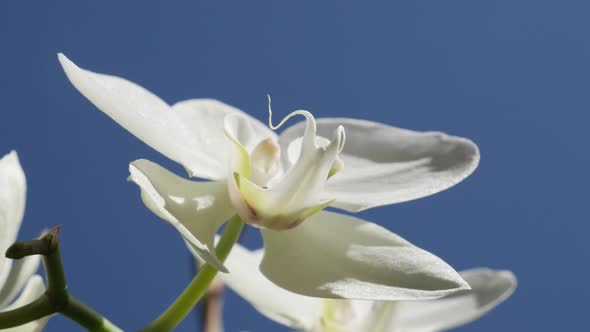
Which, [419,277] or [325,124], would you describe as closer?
[419,277]

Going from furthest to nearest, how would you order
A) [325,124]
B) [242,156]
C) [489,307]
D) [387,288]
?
1. [489,307]
2. [325,124]
3. [242,156]
4. [387,288]

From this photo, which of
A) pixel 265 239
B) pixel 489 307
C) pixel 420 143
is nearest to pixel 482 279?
pixel 489 307

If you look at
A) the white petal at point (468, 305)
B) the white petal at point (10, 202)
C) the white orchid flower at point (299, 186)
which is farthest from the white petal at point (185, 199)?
the white petal at point (468, 305)

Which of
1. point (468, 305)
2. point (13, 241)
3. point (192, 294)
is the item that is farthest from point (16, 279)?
point (468, 305)

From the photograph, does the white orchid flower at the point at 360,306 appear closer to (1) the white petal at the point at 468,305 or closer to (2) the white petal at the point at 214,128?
(1) the white petal at the point at 468,305

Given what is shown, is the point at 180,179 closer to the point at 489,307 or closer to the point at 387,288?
the point at 387,288

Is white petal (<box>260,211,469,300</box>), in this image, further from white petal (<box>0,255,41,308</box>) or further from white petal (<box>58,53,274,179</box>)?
white petal (<box>0,255,41,308</box>)

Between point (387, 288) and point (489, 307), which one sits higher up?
point (387, 288)
